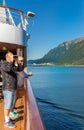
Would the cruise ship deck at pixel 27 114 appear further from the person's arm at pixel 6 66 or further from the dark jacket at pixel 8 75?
the person's arm at pixel 6 66

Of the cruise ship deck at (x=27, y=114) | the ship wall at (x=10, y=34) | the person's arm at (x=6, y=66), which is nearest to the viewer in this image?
the cruise ship deck at (x=27, y=114)

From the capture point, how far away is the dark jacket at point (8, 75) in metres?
4.78

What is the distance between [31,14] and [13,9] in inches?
77.1

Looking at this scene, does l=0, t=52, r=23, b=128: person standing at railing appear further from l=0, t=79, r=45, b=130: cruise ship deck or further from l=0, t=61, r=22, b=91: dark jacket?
l=0, t=79, r=45, b=130: cruise ship deck

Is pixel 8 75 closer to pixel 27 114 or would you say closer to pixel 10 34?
pixel 27 114

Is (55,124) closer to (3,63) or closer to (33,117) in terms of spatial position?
(3,63)

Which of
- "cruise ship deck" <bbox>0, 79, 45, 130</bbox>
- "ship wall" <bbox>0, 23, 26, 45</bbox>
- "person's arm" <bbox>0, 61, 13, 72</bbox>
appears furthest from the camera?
"ship wall" <bbox>0, 23, 26, 45</bbox>

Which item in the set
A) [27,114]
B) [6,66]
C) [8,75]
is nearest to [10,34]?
[8,75]

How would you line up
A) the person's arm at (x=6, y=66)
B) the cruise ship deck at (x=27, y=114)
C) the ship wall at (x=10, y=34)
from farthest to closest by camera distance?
the ship wall at (x=10, y=34) < the person's arm at (x=6, y=66) < the cruise ship deck at (x=27, y=114)

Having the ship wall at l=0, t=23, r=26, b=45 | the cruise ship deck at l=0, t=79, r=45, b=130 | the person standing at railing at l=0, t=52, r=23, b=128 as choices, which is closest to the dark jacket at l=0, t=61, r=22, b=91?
the person standing at railing at l=0, t=52, r=23, b=128

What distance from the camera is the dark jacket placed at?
4781mm

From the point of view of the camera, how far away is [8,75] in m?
4.95

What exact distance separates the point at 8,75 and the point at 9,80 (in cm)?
10

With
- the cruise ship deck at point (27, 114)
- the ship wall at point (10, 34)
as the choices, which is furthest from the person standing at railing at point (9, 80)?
the ship wall at point (10, 34)
